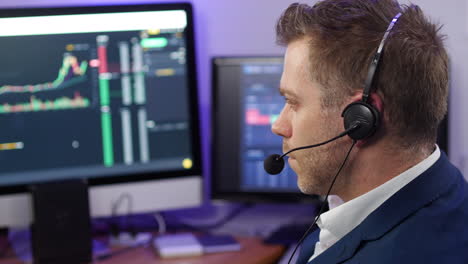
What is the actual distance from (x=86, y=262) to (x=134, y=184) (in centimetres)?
23

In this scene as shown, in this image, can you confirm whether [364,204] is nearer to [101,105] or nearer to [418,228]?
[418,228]

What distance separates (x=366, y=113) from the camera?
97 cm

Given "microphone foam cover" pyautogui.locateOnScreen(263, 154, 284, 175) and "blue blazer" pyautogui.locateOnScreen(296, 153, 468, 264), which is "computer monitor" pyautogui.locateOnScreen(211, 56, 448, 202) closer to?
"microphone foam cover" pyautogui.locateOnScreen(263, 154, 284, 175)

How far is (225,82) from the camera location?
1.83 metres

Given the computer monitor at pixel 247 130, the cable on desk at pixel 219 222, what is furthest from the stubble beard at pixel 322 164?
the cable on desk at pixel 219 222

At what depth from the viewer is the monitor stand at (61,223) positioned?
1.59 metres

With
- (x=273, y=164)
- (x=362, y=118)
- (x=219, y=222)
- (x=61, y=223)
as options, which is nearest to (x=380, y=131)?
(x=362, y=118)

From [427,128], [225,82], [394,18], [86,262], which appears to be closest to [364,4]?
[394,18]

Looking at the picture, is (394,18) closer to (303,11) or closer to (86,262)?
(303,11)

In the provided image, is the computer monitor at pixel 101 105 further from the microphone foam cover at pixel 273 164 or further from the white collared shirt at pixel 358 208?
the white collared shirt at pixel 358 208

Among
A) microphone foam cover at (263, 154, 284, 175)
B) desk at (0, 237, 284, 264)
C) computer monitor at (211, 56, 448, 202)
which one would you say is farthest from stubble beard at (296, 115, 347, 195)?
computer monitor at (211, 56, 448, 202)

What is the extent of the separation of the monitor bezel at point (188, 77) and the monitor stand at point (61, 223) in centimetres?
7

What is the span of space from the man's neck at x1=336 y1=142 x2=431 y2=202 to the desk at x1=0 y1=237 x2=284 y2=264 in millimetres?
635

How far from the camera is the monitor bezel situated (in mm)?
1632
